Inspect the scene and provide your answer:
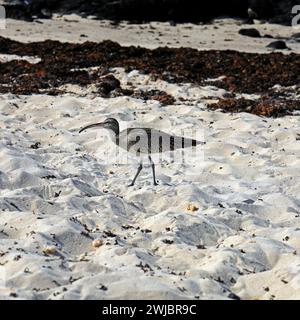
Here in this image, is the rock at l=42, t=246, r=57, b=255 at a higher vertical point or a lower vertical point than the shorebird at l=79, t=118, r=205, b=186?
lower

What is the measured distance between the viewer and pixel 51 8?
31766mm

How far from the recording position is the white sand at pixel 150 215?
560 cm

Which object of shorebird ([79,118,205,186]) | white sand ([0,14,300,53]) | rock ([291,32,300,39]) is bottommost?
white sand ([0,14,300,53])

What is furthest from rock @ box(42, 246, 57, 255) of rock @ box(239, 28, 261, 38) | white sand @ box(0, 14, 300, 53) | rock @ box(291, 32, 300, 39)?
rock @ box(291, 32, 300, 39)

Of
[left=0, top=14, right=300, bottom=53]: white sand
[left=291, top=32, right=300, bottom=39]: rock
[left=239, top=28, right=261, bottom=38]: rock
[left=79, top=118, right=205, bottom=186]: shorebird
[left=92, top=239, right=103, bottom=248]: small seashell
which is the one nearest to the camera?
[left=92, top=239, right=103, bottom=248]: small seashell

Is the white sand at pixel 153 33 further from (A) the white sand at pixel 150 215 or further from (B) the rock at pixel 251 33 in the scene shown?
(A) the white sand at pixel 150 215

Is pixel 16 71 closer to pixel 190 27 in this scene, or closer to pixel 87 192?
pixel 87 192

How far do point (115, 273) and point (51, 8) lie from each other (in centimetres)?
2816

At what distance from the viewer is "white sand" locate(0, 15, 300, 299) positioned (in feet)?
18.4

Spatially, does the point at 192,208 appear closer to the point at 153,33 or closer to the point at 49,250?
the point at 49,250

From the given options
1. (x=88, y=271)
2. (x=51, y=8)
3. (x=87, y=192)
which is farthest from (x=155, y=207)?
(x=51, y=8)

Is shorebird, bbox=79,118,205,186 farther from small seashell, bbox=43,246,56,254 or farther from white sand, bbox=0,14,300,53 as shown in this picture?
white sand, bbox=0,14,300,53

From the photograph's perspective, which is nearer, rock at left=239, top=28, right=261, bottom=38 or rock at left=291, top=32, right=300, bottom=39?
rock at left=239, top=28, right=261, bottom=38

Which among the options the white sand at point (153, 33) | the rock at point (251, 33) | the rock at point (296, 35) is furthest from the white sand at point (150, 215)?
the rock at point (296, 35)
